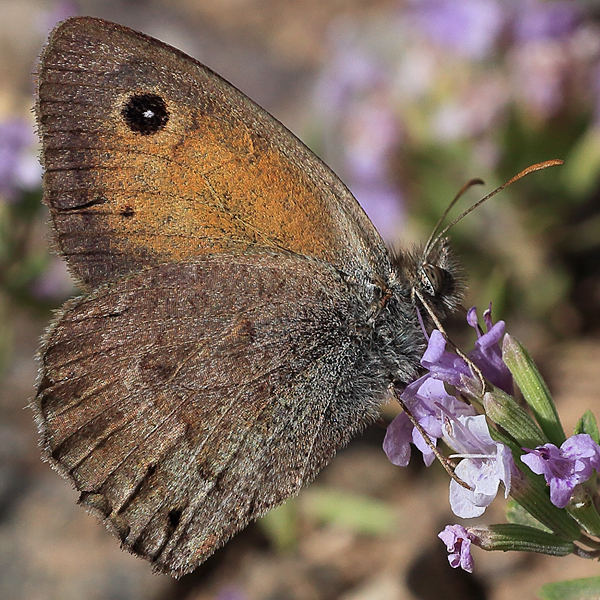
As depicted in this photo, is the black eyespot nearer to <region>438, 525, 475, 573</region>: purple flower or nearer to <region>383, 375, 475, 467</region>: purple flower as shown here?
<region>383, 375, 475, 467</region>: purple flower

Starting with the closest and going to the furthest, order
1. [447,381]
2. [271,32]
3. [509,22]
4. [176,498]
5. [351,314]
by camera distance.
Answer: [447,381] < [176,498] < [351,314] < [509,22] < [271,32]

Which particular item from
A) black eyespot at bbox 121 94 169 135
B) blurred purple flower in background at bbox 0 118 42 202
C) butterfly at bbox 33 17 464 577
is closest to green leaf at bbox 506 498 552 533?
butterfly at bbox 33 17 464 577

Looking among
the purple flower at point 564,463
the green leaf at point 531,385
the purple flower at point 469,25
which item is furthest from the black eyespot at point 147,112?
the purple flower at point 469,25

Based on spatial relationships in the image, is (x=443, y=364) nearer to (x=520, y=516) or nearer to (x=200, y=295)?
(x=520, y=516)

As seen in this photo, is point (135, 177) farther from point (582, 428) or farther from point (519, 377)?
point (582, 428)

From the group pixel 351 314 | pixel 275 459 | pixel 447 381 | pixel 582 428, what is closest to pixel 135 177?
pixel 351 314

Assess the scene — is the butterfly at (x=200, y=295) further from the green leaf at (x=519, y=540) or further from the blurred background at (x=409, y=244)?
the blurred background at (x=409, y=244)
